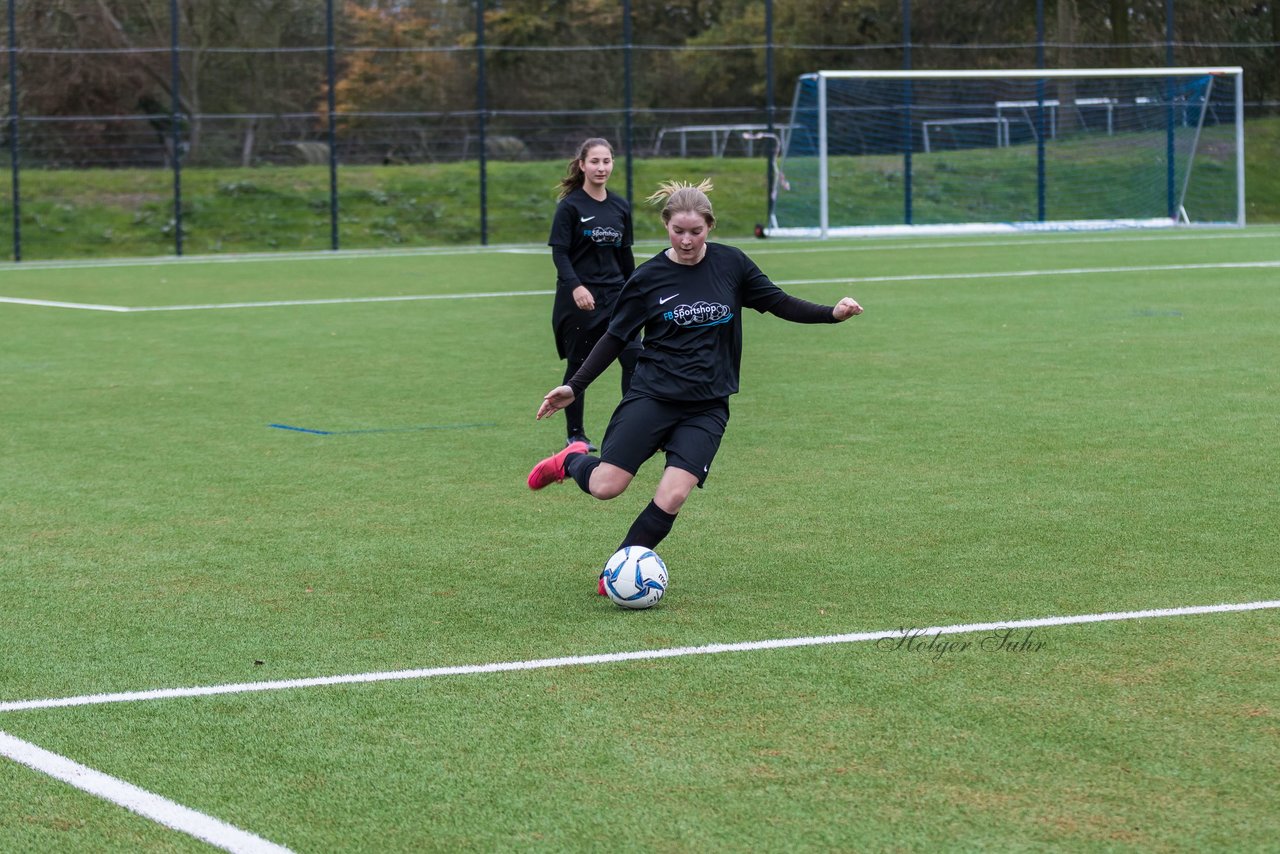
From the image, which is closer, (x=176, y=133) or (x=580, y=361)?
(x=580, y=361)

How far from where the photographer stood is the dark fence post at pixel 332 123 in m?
32.2

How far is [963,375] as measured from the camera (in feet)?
41.7

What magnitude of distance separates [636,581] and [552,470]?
1062 mm

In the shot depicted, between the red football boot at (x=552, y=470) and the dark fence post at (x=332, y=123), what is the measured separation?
25766 millimetres

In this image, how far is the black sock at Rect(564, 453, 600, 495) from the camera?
6.70 metres

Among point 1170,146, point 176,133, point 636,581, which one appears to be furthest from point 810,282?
point 1170,146

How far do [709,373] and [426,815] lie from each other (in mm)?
2766

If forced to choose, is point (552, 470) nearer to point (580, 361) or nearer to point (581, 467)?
point (581, 467)

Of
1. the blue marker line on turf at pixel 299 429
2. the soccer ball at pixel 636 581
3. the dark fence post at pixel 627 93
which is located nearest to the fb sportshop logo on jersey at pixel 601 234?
the blue marker line on turf at pixel 299 429

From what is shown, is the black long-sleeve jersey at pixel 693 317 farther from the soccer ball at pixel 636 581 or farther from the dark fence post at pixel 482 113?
the dark fence post at pixel 482 113

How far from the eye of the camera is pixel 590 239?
984 cm

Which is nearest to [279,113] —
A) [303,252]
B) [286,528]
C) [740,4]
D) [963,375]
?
[303,252]

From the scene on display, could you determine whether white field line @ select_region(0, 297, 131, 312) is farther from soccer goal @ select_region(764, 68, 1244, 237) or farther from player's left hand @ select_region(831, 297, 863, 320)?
soccer goal @ select_region(764, 68, 1244, 237)

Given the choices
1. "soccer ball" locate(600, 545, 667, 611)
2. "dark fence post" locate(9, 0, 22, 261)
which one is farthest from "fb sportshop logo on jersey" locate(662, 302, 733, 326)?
"dark fence post" locate(9, 0, 22, 261)
